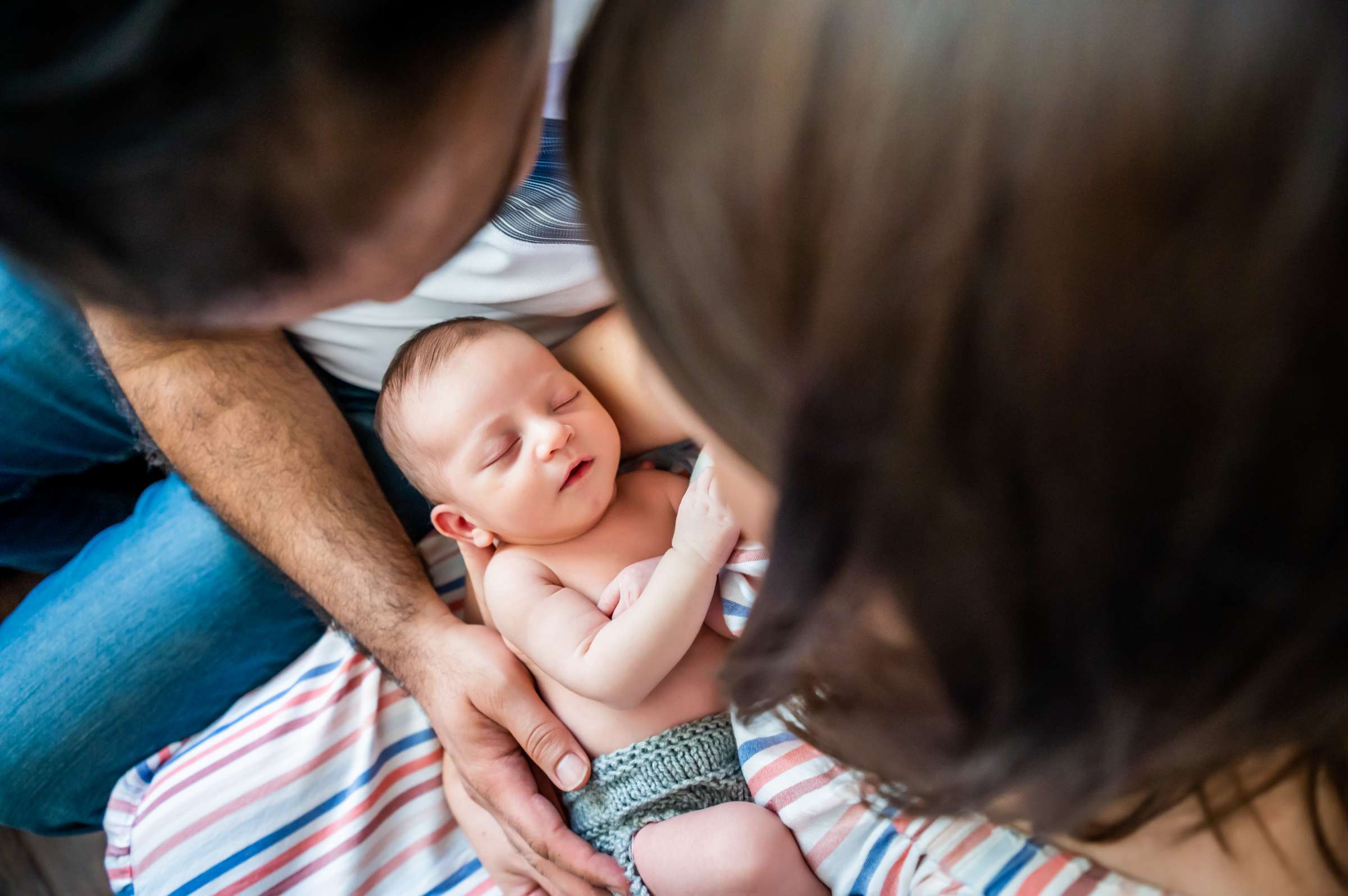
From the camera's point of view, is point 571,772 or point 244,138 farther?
point 571,772

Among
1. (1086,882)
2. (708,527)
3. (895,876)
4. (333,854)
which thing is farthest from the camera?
(333,854)

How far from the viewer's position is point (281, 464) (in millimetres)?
1141

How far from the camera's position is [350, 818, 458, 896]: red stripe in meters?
0.97

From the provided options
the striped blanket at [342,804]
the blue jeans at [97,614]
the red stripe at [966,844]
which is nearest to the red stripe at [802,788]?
the striped blanket at [342,804]

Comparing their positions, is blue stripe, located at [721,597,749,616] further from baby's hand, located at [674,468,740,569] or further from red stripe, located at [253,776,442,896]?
red stripe, located at [253,776,442,896]

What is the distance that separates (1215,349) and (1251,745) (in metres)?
0.26

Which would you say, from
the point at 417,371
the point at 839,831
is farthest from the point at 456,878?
the point at 417,371

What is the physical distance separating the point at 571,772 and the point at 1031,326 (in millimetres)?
799

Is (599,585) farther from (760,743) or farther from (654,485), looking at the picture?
(760,743)

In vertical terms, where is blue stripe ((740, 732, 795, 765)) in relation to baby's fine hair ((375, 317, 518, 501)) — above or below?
below

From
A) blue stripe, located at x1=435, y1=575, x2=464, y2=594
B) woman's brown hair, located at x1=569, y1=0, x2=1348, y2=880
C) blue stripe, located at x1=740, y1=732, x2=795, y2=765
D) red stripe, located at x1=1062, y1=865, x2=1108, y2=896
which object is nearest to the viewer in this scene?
woman's brown hair, located at x1=569, y1=0, x2=1348, y2=880

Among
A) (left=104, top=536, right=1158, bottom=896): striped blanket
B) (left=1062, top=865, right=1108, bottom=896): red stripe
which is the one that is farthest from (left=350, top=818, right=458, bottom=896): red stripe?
(left=1062, top=865, right=1108, bottom=896): red stripe

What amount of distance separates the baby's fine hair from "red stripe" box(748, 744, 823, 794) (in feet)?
1.62

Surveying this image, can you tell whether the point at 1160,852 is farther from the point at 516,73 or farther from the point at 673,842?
the point at 516,73
